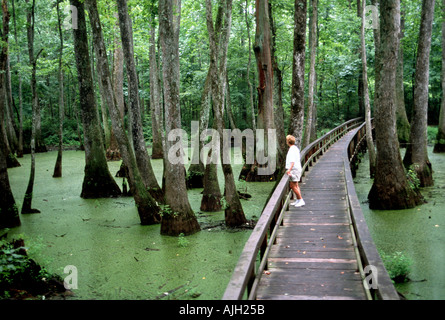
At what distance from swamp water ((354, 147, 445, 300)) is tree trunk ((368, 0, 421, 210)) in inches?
13.3

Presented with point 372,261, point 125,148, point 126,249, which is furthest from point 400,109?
point 372,261

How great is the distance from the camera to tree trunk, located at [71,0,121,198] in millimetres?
13977

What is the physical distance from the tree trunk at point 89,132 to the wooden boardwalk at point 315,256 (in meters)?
7.58

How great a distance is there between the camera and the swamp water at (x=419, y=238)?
20.0ft

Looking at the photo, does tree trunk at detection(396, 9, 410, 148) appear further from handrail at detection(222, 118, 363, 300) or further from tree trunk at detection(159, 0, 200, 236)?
tree trunk at detection(159, 0, 200, 236)

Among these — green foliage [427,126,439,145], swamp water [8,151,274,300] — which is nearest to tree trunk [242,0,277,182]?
swamp water [8,151,274,300]

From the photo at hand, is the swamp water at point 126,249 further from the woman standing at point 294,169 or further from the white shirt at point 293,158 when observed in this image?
the white shirt at point 293,158

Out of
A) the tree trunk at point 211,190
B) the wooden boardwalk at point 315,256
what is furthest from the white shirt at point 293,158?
the tree trunk at point 211,190

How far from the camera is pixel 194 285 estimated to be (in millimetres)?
6613

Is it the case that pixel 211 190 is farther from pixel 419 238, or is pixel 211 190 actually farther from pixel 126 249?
pixel 419 238

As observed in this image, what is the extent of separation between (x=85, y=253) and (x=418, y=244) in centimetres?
671

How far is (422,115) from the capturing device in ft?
43.9

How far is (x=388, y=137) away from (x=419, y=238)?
11.7 feet

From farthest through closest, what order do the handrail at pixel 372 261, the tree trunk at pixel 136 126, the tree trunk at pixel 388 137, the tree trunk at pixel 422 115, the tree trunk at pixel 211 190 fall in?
the tree trunk at pixel 422 115 < the tree trunk at pixel 136 126 < the tree trunk at pixel 211 190 < the tree trunk at pixel 388 137 < the handrail at pixel 372 261
